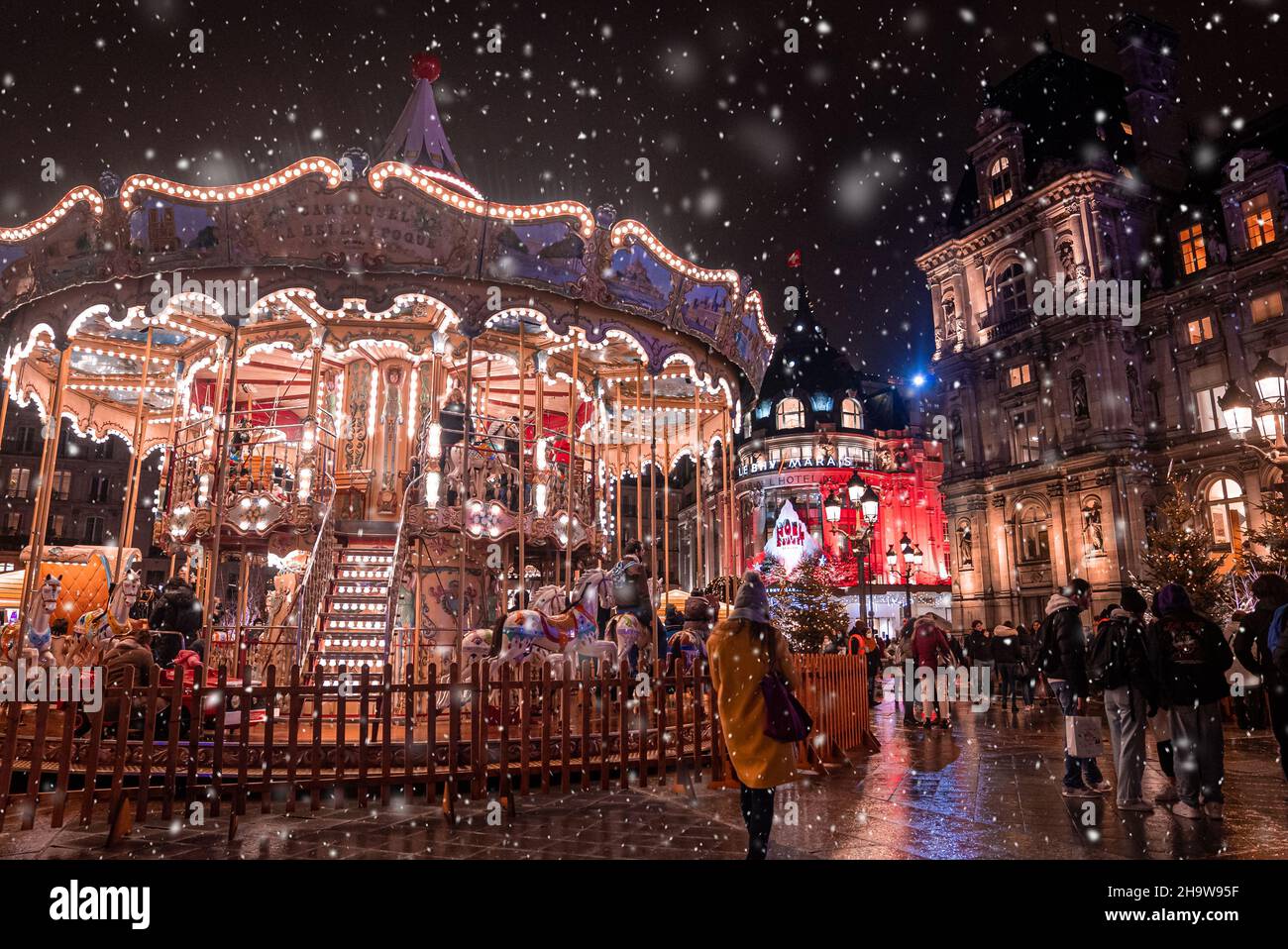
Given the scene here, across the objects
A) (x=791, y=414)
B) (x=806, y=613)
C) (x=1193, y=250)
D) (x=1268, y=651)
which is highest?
(x=1193, y=250)

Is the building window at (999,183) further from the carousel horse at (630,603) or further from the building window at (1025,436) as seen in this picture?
the carousel horse at (630,603)

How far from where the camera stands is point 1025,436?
118ft

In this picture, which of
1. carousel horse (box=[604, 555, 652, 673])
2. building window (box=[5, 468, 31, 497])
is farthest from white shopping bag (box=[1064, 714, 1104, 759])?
building window (box=[5, 468, 31, 497])

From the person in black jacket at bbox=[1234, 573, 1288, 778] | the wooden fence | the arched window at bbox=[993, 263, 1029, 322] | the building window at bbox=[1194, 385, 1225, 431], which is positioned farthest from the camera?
the arched window at bbox=[993, 263, 1029, 322]

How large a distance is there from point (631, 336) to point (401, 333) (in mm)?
3740

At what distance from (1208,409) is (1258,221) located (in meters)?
6.85

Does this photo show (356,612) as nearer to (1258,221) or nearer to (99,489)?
(1258,221)

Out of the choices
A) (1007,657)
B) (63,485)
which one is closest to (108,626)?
(1007,657)

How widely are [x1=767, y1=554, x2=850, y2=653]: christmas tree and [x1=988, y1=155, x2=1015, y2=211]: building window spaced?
89.9ft

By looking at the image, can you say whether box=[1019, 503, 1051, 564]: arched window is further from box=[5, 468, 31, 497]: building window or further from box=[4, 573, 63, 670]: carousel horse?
box=[5, 468, 31, 497]: building window

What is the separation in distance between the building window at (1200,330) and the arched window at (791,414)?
2509 centimetres

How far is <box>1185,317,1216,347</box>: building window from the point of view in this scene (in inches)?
1204

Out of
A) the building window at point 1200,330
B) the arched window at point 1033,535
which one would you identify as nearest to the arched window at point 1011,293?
the building window at point 1200,330
